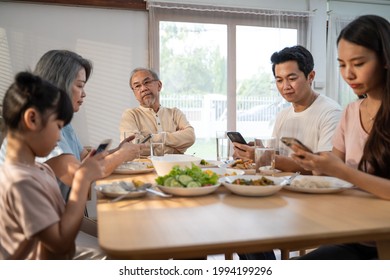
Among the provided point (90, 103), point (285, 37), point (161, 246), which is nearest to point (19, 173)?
point (161, 246)

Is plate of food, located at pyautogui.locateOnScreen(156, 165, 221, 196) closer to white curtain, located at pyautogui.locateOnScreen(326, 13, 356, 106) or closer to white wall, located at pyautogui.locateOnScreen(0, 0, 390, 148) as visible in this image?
white wall, located at pyautogui.locateOnScreen(0, 0, 390, 148)

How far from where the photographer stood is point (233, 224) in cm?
84

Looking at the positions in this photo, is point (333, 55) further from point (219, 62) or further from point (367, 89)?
point (367, 89)

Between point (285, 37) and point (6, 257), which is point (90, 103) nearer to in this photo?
point (285, 37)

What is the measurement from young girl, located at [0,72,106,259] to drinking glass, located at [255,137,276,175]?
2.11 ft

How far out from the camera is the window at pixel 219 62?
3.94m

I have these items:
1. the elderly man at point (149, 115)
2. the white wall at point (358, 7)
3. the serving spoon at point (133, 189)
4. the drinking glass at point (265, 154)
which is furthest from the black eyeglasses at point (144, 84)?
the white wall at point (358, 7)

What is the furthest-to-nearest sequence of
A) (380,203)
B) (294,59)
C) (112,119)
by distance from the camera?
(112,119)
(294,59)
(380,203)

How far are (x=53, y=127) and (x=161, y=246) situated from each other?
0.55 metres

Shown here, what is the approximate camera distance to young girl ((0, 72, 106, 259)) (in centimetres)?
90

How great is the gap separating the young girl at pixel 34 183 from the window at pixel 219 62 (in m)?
2.88

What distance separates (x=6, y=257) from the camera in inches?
37.5

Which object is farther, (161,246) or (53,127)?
(53,127)

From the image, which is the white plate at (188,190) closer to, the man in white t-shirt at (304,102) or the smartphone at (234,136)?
the smartphone at (234,136)
